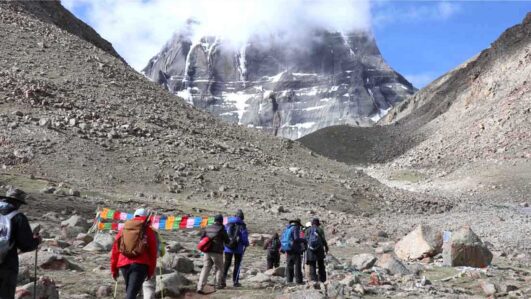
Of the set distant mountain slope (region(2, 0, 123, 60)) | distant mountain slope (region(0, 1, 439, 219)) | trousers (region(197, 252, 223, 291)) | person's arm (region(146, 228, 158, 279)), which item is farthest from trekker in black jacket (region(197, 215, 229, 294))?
distant mountain slope (region(2, 0, 123, 60))

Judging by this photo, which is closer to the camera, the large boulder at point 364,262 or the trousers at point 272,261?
the trousers at point 272,261

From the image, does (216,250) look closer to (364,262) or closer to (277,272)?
(277,272)

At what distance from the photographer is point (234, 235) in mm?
12672

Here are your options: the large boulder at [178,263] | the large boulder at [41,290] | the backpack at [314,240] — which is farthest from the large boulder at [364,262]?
the large boulder at [41,290]

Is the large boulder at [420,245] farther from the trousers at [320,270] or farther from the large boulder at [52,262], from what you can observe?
the large boulder at [52,262]

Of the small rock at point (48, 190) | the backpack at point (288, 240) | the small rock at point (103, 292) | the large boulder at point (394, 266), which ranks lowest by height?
the small rock at point (103, 292)

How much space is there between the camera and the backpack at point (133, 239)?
823 cm

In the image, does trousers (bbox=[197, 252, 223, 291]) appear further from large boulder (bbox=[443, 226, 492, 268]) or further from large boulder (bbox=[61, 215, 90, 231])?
large boulder (bbox=[443, 226, 492, 268])

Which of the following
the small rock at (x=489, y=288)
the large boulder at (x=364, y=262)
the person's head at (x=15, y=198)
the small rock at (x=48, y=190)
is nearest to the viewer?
the person's head at (x=15, y=198)

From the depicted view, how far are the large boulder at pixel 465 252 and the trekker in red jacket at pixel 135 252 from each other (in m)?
10.6

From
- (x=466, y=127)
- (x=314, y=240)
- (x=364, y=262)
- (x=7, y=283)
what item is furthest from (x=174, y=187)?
(x=466, y=127)

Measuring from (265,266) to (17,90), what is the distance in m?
22.4

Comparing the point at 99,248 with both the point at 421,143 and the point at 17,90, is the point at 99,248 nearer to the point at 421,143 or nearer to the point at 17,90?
the point at 17,90

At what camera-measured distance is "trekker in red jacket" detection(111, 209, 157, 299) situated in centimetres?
824
